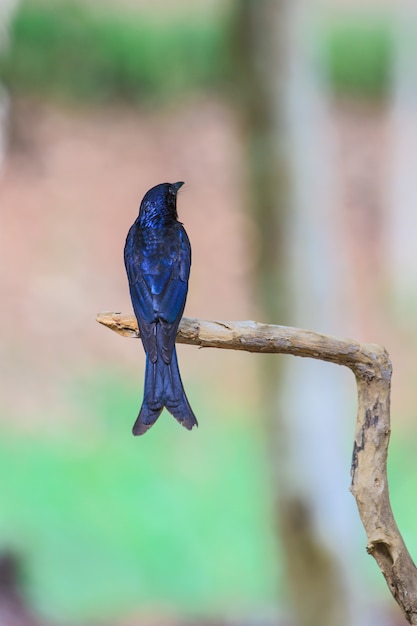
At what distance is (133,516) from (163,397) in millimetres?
3070

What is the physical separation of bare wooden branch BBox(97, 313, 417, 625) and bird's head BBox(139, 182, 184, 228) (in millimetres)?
598

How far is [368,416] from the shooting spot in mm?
1886

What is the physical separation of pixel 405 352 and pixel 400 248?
2.49ft

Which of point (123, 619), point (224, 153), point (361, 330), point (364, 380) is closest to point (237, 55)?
point (224, 153)

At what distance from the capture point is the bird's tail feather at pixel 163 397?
6.23 feet

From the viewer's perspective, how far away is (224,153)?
614 centimetres

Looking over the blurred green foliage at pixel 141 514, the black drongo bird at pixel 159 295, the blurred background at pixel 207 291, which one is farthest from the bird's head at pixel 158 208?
the blurred green foliage at pixel 141 514

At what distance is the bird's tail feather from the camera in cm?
190

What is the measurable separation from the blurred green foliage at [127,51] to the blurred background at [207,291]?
0.01m

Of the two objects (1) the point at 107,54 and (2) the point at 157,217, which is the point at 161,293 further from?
(1) the point at 107,54

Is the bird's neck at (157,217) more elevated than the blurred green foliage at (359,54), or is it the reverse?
the blurred green foliage at (359,54)

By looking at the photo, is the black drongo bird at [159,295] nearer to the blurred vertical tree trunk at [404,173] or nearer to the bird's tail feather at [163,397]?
the bird's tail feather at [163,397]

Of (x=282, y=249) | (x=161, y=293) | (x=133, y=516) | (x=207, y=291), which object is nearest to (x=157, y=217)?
(x=161, y=293)

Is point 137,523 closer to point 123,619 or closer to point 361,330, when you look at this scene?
point 123,619
